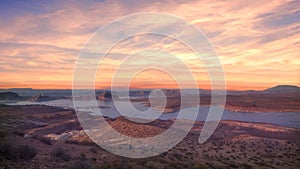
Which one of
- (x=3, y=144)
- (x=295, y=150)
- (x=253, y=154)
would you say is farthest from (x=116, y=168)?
(x=295, y=150)

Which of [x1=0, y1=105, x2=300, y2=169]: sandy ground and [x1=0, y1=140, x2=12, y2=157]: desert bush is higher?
[x1=0, y1=140, x2=12, y2=157]: desert bush

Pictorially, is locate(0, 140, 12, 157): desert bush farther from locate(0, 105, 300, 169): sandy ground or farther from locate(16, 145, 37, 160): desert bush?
locate(16, 145, 37, 160): desert bush

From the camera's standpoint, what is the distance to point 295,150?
19.7 meters

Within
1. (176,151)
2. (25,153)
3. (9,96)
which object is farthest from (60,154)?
(9,96)

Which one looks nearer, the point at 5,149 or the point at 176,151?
the point at 5,149

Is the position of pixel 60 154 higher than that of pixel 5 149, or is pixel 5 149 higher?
pixel 5 149

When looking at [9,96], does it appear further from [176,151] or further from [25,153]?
[25,153]

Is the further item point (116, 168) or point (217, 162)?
point (217, 162)

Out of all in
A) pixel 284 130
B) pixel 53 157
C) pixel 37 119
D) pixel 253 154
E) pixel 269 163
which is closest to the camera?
pixel 53 157

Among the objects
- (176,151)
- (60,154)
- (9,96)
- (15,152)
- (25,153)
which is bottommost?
(176,151)

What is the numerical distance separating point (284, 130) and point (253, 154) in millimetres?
12547

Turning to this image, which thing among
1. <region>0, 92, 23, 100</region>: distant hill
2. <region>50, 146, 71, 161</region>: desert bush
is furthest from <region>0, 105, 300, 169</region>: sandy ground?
<region>0, 92, 23, 100</region>: distant hill

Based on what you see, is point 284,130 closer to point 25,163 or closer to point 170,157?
point 170,157


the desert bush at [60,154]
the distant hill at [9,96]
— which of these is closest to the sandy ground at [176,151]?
the desert bush at [60,154]
